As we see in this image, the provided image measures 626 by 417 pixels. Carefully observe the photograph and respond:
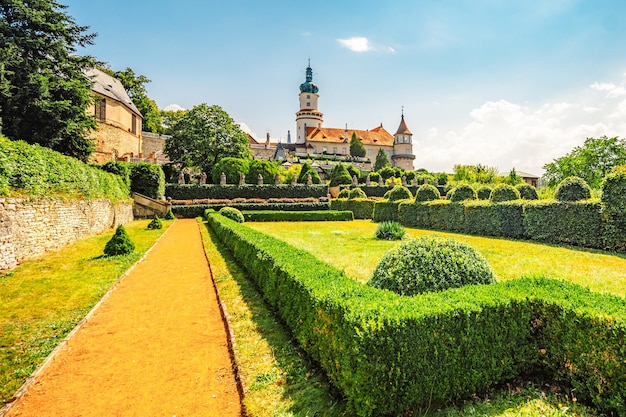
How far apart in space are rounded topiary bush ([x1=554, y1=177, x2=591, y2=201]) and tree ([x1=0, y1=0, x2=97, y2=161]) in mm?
24449

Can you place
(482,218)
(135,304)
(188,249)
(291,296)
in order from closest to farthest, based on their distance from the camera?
(291,296), (135,304), (188,249), (482,218)

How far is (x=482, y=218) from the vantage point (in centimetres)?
1678

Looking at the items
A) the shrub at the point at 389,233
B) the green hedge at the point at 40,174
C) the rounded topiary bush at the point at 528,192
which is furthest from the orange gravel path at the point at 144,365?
the rounded topiary bush at the point at 528,192

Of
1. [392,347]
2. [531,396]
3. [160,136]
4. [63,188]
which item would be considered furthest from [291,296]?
[160,136]

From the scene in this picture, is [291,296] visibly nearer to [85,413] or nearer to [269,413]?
[269,413]

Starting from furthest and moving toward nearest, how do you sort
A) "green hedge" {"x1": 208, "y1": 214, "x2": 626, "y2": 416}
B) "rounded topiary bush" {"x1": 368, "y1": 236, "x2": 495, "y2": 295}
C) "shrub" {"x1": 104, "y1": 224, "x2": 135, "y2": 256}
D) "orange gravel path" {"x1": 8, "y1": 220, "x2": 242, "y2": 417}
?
"shrub" {"x1": 104, "y1": 224, "x2": 135, "y2": 256} → "rounded topiary bush" {"x1": 368, "y1": 236, "x2": 495, "y2": 295} → "orange gravel path" {"x1": 8, "y1": 220, "x2": 242, "y2": 417} → "green hedge" {"x1": 208, "y1": 214, "x2": 626, "y2": 416}

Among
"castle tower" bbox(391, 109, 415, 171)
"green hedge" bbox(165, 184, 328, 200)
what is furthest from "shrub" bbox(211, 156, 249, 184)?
"castle tower" bbox(391, 109, 415, 171)

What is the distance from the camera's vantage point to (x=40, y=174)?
11.6 metres

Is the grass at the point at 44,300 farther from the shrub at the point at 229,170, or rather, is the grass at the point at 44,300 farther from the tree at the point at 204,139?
the tree at the point at 204,139

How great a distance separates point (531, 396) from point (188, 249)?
11.8m

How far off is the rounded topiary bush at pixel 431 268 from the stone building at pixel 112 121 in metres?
40.4

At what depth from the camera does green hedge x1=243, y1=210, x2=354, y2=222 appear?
2623 centimetres

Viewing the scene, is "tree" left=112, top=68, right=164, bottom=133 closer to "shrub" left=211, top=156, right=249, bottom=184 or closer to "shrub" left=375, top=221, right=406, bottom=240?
"shrub" left=211, top=156, right=249, bottom=184

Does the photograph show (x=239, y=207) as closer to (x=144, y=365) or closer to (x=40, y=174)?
(x=40, y=174)
